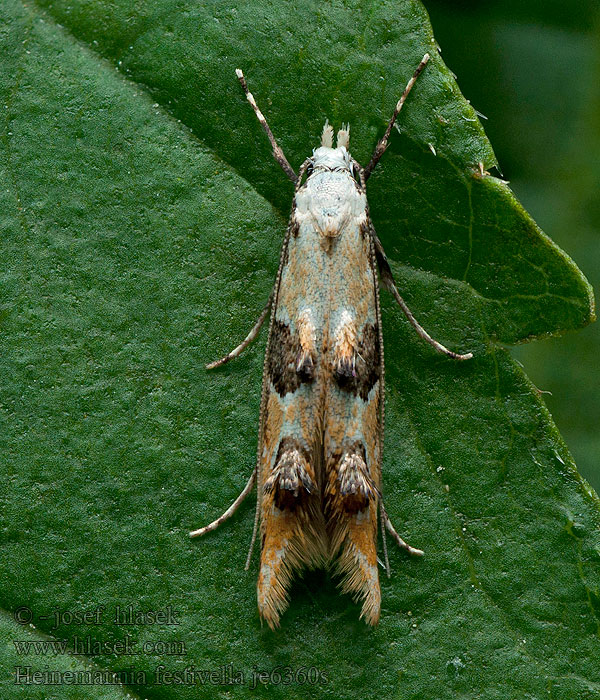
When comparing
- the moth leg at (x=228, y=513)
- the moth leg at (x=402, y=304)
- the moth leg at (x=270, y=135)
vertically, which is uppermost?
the moth leg at (x=270, y=135)

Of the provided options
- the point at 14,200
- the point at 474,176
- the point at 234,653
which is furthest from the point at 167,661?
the point at 474,176

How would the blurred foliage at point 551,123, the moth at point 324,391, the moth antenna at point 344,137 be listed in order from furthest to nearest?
the blurred foliage at point 551,123, the moth antenna at point 344,137, the moth at point 324,391

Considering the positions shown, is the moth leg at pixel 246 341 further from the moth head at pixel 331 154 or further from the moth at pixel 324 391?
the moth head at pixel 331 154

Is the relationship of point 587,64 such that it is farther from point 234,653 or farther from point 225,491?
point 234,653

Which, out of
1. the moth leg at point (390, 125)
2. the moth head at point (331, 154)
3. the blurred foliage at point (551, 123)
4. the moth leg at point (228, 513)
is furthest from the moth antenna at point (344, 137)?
the moth leg at point (228, 513)

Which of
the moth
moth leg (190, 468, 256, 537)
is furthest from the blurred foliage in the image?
moth leg (190, 468, 256, 537)

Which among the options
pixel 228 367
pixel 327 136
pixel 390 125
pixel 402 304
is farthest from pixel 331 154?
pixel 228 367

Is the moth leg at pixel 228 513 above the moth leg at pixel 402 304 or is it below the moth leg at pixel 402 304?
below
